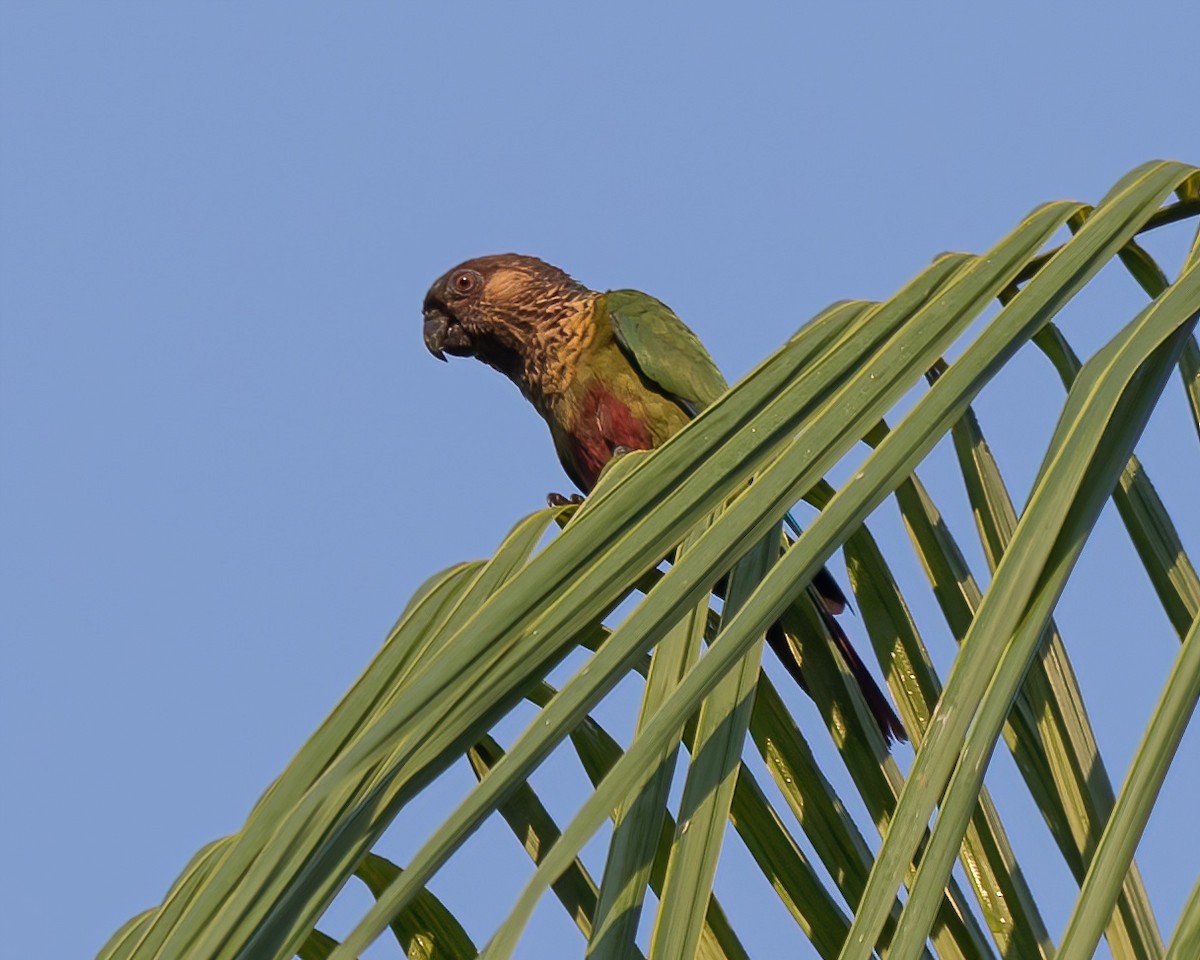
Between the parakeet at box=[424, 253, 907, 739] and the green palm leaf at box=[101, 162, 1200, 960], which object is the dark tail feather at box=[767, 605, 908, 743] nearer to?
the green palm leaf at box=[101, 162, 1200, 960]

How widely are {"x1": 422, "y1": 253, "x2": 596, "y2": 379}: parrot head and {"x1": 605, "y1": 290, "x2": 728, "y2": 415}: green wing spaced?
336 mm

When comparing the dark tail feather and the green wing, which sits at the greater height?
the green wing

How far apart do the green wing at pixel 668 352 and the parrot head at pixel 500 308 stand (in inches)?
13.2

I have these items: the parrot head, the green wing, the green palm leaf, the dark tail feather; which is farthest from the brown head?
the green palm leaf

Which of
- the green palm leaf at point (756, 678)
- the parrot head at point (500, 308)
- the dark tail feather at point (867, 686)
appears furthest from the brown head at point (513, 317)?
the green palm leaf at point (756, 678)

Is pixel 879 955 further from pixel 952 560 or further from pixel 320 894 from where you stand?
pixel 320 894

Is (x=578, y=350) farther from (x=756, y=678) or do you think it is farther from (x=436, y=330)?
(x=756, y=678)

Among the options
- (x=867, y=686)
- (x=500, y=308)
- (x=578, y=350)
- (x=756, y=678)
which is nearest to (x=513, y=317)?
(x=500, y=308)

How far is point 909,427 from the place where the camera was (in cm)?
143

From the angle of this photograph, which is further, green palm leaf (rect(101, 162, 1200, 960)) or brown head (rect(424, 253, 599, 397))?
brown head (rect(424, 253, 599, 397))

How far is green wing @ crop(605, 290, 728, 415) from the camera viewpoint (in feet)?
16.1

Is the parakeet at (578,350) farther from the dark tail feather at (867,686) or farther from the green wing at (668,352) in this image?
the dark tail feather at (867,686)

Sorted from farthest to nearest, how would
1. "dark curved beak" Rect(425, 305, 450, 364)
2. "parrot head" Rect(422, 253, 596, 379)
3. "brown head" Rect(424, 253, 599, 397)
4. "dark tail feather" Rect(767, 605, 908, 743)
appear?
"dark curved beak" Rect(425, 305, 450, 364)
"parrot head" Rect(422, 253, 596, 379)
"brown head" Rect(424, 253, 599, 397)
"dark tail feather" Rect(767, 605, 908, 743)

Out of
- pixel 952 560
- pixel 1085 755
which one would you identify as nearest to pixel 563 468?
pixel 952 560
